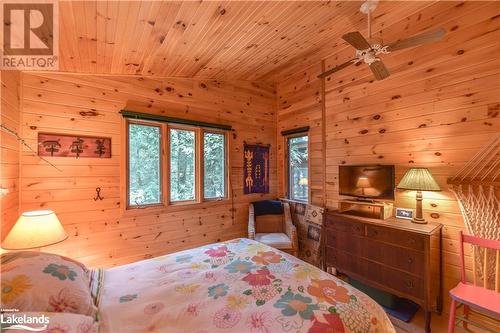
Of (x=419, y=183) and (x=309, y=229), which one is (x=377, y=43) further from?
(x=309, y=229)

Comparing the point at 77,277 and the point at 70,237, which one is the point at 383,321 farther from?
the point at 70,237

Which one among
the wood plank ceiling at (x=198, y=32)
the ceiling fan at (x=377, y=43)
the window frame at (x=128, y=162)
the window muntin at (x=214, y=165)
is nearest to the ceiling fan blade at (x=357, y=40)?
the ceiling fan at (x=377, y=43)

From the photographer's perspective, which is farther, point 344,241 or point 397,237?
point 344,241

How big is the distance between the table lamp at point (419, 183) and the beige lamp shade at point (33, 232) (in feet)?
10.2

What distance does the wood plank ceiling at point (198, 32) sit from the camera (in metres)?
1.66

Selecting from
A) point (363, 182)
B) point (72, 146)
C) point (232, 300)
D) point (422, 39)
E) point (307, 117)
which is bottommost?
point (232, 300)

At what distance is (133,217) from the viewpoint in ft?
9.04

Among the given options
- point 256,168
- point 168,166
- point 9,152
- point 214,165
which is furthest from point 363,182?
point 9,152

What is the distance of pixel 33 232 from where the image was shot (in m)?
1.77

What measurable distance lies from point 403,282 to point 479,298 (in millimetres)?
525

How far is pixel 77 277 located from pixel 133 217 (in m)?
1.55

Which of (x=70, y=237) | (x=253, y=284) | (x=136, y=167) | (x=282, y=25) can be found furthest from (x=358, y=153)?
(x=70, y=237)

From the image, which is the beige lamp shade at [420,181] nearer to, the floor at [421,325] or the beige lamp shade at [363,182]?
the beige lamp shade at [363,182]

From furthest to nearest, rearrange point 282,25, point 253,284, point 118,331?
point 282,25, point 253,284, point 118,331
